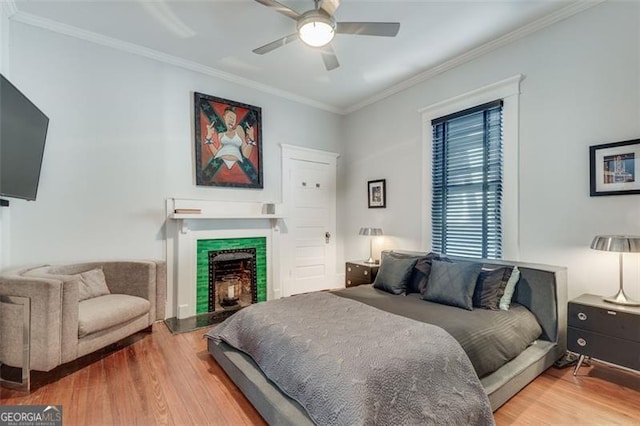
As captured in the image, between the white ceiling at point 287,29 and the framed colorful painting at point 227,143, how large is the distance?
480mm

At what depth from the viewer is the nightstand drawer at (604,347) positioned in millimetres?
2212

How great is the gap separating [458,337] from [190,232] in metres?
3.20

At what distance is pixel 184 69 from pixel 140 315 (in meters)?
3.01

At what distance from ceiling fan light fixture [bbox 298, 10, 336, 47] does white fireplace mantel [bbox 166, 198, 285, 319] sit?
7.83 ft

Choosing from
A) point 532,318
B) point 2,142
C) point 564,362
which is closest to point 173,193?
point 2,142

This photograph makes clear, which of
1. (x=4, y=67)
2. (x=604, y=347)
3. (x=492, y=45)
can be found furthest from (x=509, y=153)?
(x=4, y=67)

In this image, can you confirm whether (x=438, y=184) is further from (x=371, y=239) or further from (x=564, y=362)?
(x=564, y=362)

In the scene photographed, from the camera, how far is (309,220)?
5199mm

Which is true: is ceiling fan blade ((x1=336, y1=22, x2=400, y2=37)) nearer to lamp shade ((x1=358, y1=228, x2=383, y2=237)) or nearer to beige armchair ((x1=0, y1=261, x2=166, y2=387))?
lamp shade ((x1=358, y1=228, x2=383, y2=237))

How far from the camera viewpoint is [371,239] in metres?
4.91

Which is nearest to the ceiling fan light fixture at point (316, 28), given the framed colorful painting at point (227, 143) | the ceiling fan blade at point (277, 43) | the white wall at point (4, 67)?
the ceiling fan blade at point (277, 43)

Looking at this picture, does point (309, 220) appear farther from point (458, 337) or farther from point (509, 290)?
point (458, 337)

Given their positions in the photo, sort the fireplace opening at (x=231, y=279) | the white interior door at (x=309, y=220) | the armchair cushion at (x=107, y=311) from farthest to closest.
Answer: the white interior door at (x=309, y=220), the fireplace opening at (x=231, y=279), the armchair cushion at (x=107, y=311)

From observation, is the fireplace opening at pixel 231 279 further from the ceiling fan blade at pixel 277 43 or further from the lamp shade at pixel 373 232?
the ceiling fan blade at pixel 277 43
